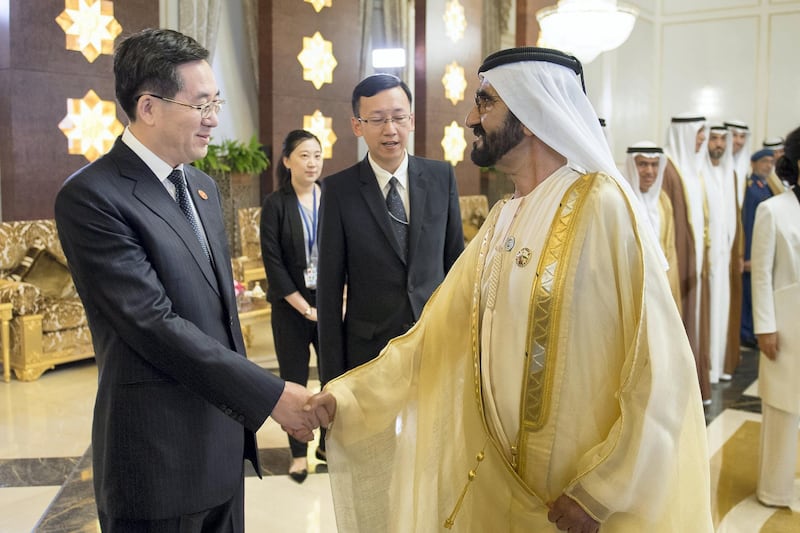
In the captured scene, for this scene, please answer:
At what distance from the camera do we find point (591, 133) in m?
1.76

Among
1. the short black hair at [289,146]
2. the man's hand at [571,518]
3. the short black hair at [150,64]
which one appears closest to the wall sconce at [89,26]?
the short black hair at [289,146]

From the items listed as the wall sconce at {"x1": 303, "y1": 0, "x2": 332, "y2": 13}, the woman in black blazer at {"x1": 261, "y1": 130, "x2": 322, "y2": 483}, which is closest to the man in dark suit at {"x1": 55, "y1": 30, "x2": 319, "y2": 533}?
the woman in black blazer at {"x1": 261, "y1": 130, "x2": 322, "y2": 483}

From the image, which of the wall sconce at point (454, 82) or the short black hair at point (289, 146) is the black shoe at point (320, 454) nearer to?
the short black hair at point (289, 146)

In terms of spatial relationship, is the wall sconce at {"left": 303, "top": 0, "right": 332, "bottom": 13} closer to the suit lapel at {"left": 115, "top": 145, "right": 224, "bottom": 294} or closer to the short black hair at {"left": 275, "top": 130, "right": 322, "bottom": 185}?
the short black hair at {"left": 275, "top": 130, "right": 322, "bottom": 185}

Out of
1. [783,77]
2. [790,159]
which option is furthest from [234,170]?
[783,77]

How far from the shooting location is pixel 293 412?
186 cm

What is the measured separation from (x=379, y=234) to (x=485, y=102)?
1005mm

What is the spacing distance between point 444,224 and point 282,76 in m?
6.16

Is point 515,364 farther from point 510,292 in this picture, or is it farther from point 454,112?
point 454,112

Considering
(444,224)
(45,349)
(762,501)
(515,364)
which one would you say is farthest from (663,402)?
(45,349)

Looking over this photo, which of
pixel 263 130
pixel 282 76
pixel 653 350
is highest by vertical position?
pixel 282 76

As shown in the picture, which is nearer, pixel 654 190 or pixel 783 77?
pixel 654 190

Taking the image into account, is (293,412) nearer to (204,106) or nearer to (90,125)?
(204,106)

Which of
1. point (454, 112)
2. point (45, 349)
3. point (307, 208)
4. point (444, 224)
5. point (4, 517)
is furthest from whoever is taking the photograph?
point (454, 112)
